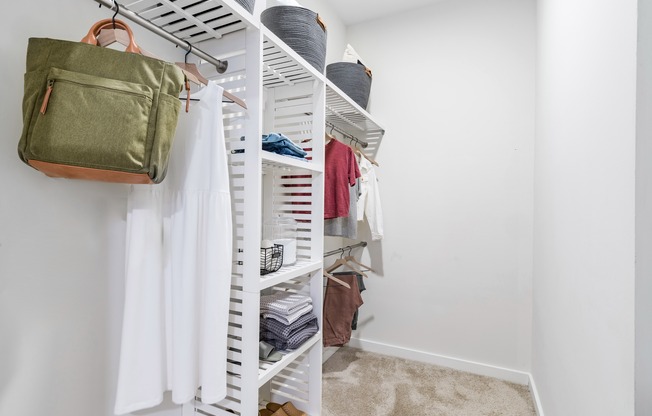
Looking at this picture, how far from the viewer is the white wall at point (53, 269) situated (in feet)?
2.77

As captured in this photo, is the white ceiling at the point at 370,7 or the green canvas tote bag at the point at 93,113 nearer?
the green canvas tote bag at the point at 93,113

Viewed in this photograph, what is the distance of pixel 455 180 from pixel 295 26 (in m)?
1.62

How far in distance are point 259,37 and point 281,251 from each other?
0.85 meters

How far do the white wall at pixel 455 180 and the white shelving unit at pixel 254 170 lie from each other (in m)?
1.13

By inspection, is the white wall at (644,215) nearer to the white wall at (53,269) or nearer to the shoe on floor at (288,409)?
the shoe on floor at (288,409)

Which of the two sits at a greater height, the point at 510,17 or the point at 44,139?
the point at 510,17

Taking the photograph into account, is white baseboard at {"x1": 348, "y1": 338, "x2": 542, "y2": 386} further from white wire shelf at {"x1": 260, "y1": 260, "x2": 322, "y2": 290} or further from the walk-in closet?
white wire shelf at {"x1": 260, "y1": 260, "x2": 322, "y2": 290}

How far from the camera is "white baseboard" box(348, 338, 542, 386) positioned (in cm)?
228

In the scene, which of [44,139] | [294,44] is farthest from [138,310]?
[294,44]

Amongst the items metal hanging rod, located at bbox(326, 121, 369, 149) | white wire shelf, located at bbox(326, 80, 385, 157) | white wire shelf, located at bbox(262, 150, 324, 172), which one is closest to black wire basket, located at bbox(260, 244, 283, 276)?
white wire shelf, located at bbox(262, 150, 324, 172)

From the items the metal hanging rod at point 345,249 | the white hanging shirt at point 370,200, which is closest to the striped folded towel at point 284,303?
the metal hanging rod at point 345,249

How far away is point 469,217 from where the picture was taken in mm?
2451

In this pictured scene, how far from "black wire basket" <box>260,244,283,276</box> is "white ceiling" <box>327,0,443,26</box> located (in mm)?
2122

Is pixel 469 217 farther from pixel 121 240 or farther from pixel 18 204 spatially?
pixel 18 204
